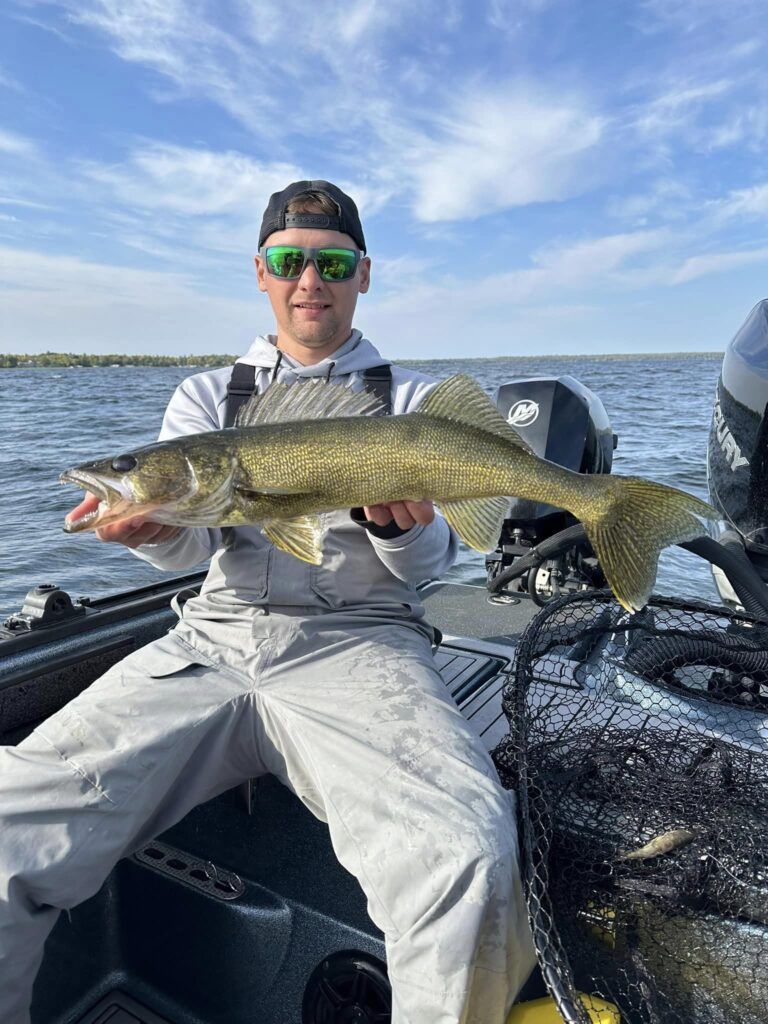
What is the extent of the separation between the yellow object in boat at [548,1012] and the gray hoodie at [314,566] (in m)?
1.54

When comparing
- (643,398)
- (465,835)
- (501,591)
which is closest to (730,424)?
(501,591)

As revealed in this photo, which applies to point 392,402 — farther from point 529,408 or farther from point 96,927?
point 96,927

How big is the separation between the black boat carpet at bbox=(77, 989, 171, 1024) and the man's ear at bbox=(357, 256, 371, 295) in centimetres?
339

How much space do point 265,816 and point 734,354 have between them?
4048 mm

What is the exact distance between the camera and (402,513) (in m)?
2.87

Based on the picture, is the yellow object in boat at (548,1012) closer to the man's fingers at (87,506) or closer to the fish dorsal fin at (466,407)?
the fish dorsal fin at (466,407)

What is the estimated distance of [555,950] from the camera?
1.85m

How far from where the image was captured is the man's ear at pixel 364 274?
3966 mm

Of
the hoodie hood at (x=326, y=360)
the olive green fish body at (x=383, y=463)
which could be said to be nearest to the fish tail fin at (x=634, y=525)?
the olive green fish body at (x=383, y=463)

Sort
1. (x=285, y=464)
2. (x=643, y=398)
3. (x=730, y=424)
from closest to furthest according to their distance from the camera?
(x=285, y=464)
(x=730, y=424)
(x=643, y=398)

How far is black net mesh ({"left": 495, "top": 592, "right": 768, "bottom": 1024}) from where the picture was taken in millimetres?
2107

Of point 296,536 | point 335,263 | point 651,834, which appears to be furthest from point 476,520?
point 335,263

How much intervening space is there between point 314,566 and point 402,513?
21.1 inches

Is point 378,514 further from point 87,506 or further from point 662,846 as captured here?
point 662,846
